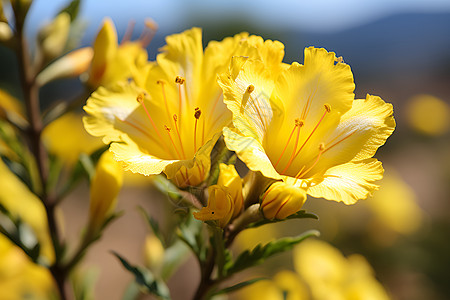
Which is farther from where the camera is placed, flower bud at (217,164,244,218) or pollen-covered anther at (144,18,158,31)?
pollen-covered anther at (144,18,158,31)

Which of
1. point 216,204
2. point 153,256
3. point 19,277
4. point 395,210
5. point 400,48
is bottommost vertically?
point 400,48

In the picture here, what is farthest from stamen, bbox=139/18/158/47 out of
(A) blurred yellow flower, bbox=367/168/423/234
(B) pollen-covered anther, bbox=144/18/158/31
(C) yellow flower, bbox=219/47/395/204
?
(A) blurred yellow flower, bbox=367/168/423/234

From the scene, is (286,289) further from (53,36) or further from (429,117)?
(429,117)

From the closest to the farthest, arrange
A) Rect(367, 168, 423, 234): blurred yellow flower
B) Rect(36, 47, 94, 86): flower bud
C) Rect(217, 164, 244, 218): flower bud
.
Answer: Rect(217, 164, 244, 218): flower bud < Rect(36, 47, 94, 86): flower bud < Rect(367, 168, 423, 234): blurred yellow flower

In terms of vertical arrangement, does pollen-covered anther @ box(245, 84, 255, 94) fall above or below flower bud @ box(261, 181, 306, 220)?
above

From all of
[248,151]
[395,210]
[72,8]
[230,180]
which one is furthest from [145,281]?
[395,210]

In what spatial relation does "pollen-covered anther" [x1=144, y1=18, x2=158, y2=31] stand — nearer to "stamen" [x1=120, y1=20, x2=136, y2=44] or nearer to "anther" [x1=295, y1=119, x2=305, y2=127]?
"stamen" [x1=120, y1=20, x2=136, y2=44]
